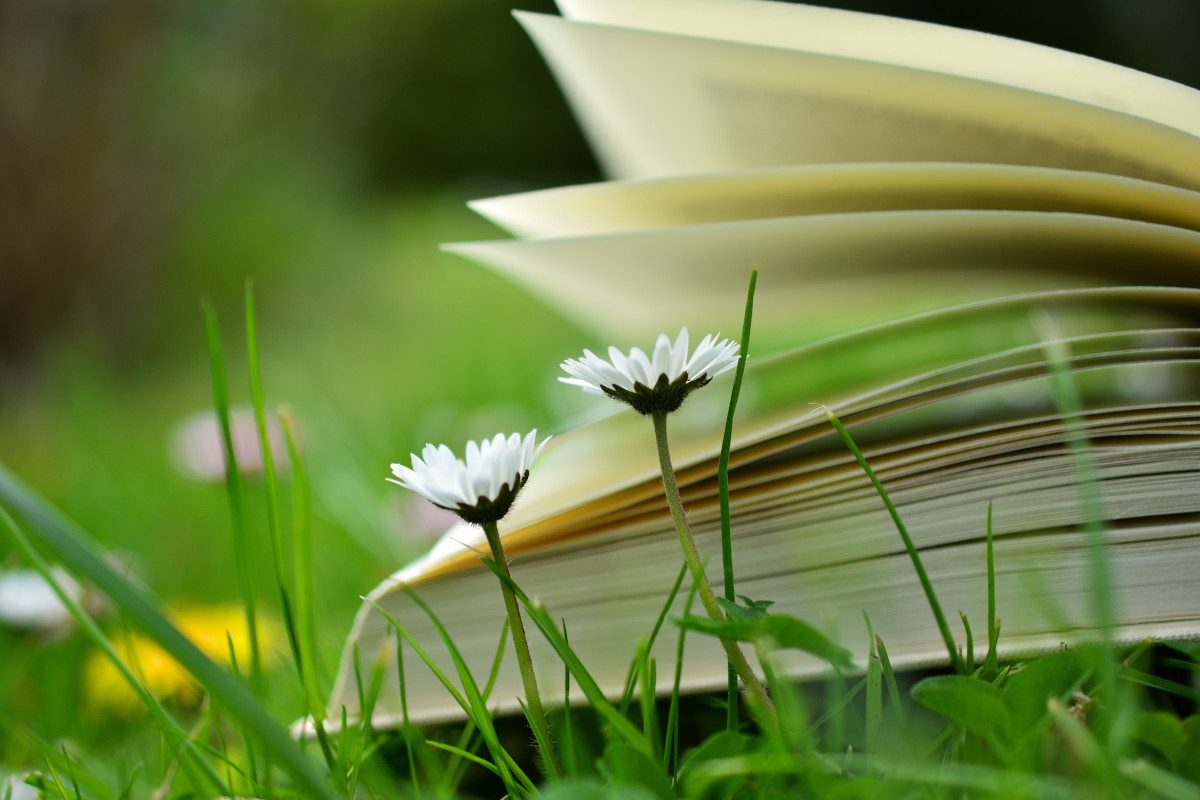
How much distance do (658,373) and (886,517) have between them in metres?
0.10

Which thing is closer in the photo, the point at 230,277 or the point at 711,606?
the point at 711,606

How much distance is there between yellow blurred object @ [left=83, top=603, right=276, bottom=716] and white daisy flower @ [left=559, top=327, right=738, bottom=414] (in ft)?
0.87

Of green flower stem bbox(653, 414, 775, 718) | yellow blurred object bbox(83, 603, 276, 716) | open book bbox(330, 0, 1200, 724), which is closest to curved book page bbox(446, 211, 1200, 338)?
open book bbox(330, 0, 1200, 724)

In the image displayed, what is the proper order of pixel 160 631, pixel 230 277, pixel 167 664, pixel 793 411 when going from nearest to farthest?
pixel 160 631, pixel 793 411, pixel 167 664, pixel 230 277

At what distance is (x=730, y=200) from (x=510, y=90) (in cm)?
435

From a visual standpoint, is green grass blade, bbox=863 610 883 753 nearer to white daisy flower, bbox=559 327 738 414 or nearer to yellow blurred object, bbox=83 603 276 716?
white daisy flower, bbox=559 327 738 414

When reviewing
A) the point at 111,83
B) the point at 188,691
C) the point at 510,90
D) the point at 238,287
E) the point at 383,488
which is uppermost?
the point at 510,90

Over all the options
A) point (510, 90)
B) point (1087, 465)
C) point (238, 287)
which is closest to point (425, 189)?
point (510, 90)

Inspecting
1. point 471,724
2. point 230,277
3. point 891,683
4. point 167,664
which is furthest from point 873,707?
point 230,277

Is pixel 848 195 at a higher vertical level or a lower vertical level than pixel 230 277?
lower

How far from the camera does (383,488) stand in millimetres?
812

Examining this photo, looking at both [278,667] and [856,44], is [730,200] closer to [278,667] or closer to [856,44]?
[856,44]

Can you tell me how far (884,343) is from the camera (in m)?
0.31

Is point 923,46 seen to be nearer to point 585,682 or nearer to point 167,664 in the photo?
point 585,682
